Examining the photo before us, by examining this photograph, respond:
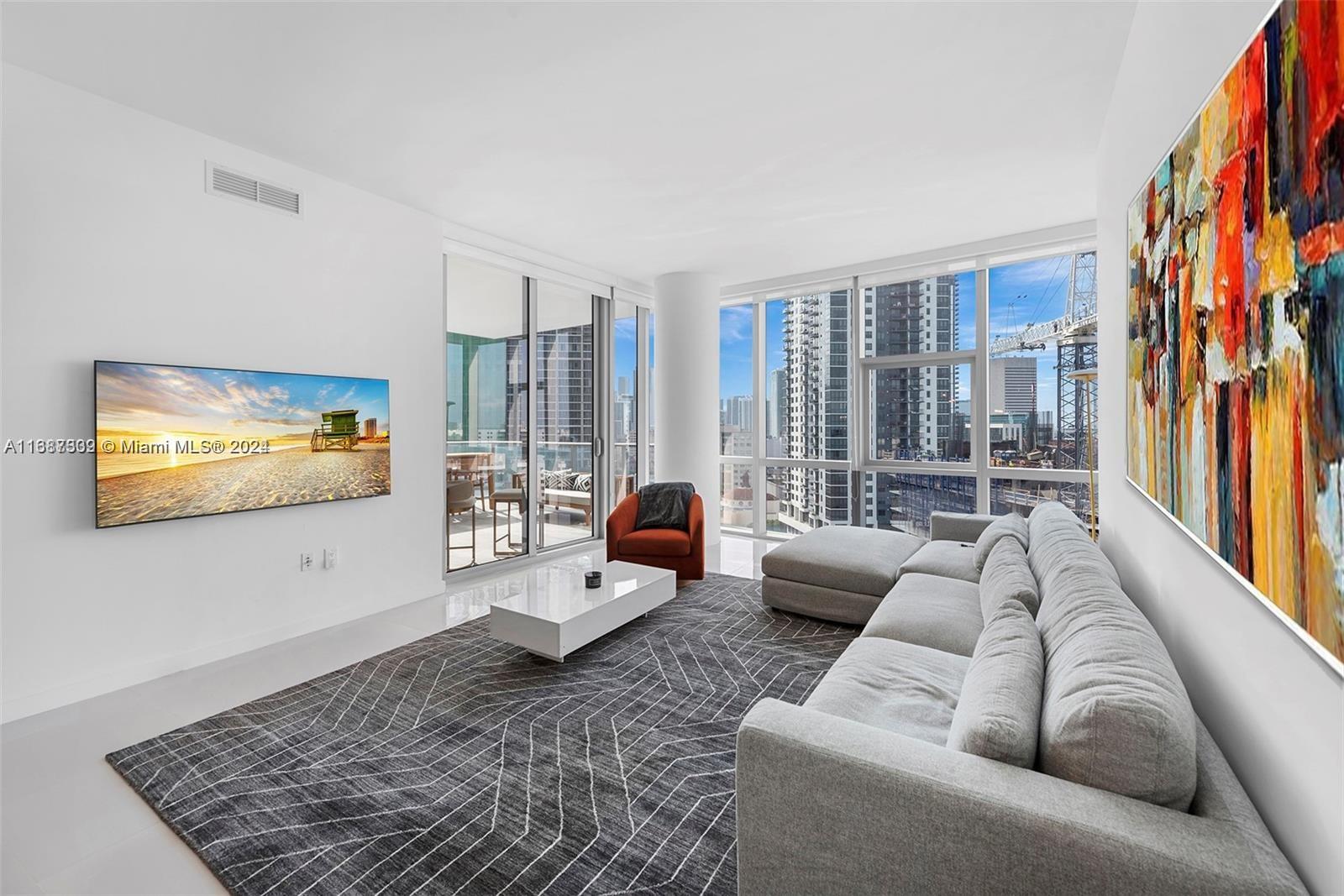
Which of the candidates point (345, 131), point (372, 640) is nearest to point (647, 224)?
point (345, 131)

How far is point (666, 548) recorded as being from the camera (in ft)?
13.9

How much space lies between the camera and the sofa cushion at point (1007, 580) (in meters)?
1.99

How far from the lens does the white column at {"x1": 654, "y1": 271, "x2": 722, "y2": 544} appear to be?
5.85 meters

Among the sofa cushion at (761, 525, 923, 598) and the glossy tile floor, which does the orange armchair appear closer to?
the sofa cushion at (761, 525, 923, 598)

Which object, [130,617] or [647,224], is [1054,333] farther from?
[130,617]

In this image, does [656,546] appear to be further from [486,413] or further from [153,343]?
[153,343]

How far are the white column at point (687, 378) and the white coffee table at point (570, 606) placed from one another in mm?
→ 2234

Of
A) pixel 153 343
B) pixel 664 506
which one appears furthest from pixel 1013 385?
pixel 153 343

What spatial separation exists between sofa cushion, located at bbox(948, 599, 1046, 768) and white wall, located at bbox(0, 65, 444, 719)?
359cm

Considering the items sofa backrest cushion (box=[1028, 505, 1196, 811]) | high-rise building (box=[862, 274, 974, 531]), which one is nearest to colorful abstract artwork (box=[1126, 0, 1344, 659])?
sofa backrest cushion (box=[1028, 505, 1196, 811])

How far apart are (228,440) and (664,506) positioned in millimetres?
2866

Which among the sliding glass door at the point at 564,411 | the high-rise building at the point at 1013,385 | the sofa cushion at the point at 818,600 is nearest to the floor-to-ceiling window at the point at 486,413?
the sliding glass door at the point at 564,411

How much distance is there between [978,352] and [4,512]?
244 inches

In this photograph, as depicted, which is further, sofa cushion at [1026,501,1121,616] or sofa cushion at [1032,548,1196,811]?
sofa cushion at [1026,501,1121,616]
